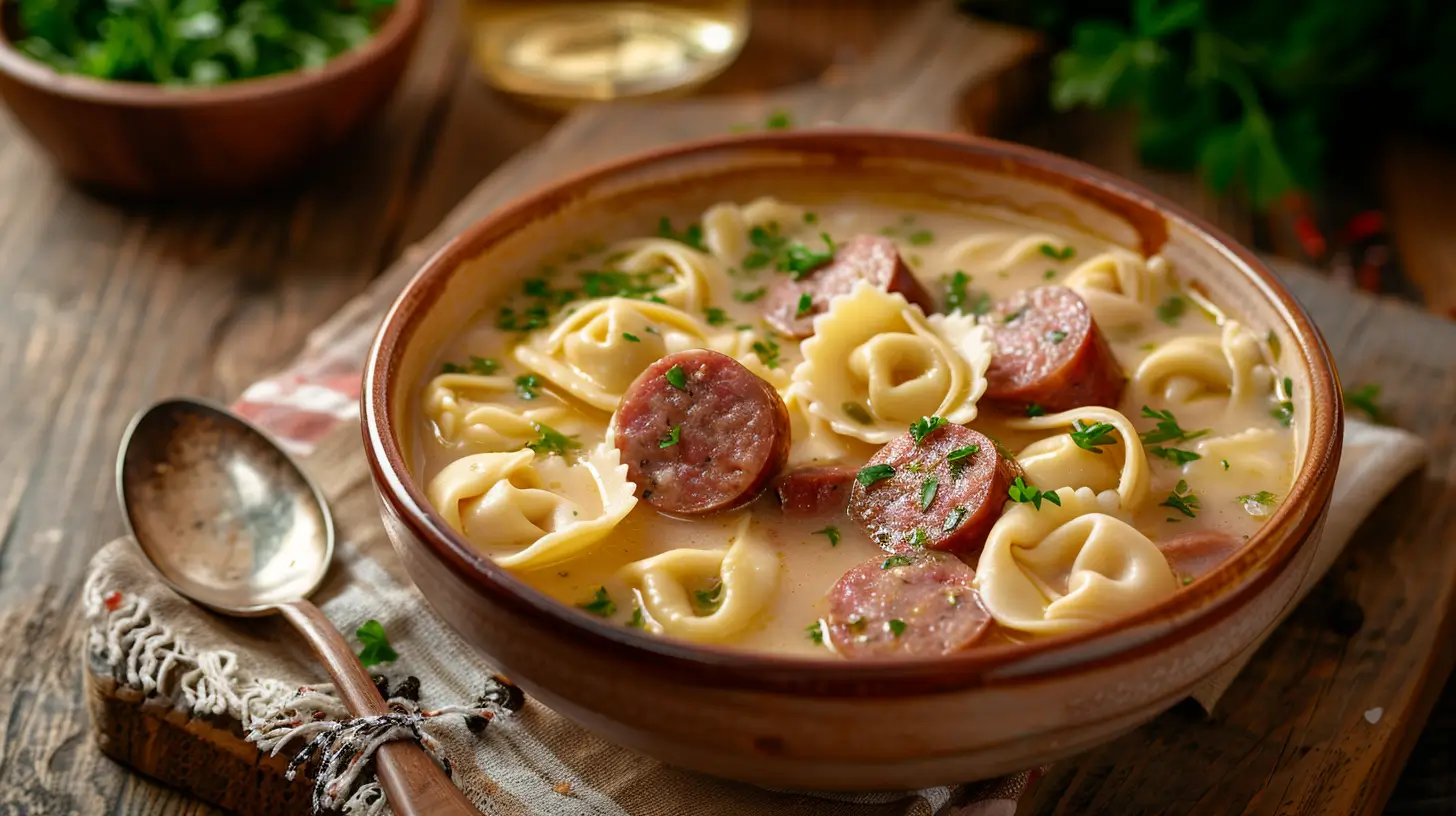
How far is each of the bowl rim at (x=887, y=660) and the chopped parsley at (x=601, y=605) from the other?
361 millimetres

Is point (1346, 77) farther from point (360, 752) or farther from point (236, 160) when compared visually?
point (360, 752)

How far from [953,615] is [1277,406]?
1.31 m

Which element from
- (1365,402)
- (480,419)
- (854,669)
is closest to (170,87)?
(480,419)

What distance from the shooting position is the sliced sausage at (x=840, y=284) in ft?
13.7

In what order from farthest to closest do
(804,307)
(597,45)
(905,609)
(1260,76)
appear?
1. (597,45)
2. (1260,76)
3. (804,307)
4. (905,609)

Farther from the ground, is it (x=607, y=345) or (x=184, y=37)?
(x=607, y=345)

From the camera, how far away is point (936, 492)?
3479 mm

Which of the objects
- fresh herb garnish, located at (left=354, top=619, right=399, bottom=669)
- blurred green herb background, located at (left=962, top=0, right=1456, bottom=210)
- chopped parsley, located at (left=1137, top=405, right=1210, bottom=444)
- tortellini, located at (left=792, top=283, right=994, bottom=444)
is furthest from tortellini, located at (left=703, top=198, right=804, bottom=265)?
blurred green herb background, located at (left=962, top=0, right=1456, bottom=210)

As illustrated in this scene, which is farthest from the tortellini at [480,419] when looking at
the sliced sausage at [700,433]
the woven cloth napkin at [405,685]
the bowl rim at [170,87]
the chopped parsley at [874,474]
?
the bowl rim at [170,87]

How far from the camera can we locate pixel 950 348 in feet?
13.1

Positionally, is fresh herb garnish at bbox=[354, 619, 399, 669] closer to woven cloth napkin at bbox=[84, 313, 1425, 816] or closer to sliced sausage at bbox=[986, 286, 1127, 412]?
woven cloth napkin at bbox=[84, 313, 1425, 816]

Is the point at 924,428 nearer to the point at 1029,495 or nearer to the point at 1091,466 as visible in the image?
the point at 1029,495

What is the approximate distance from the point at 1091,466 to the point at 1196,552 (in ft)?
1.12

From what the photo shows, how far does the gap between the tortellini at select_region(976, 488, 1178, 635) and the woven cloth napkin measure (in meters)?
0.39
